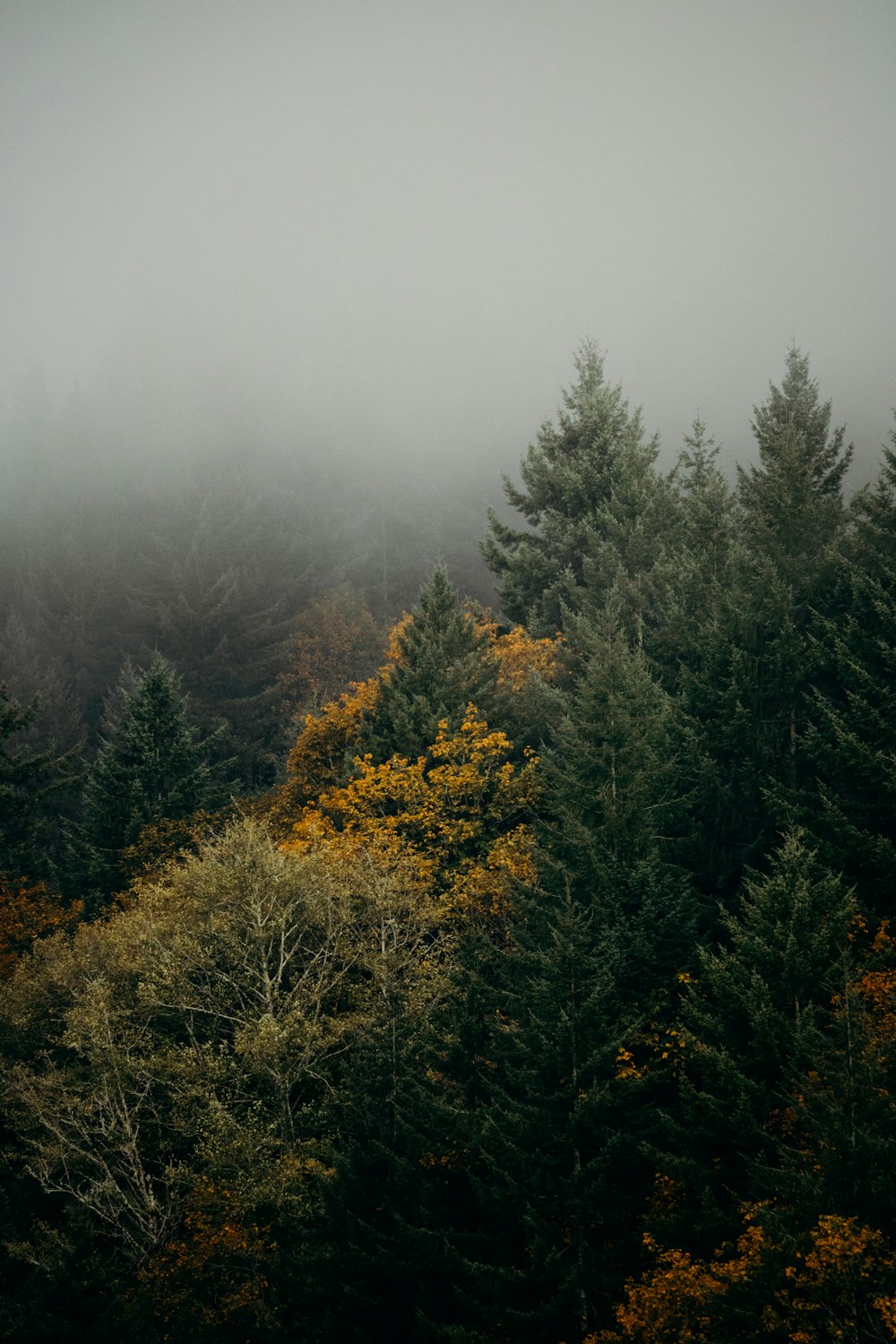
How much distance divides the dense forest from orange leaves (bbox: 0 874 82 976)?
7.3 inches

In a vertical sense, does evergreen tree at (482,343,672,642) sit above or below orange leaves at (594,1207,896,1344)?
above

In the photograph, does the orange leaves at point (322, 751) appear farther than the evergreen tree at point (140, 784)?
No

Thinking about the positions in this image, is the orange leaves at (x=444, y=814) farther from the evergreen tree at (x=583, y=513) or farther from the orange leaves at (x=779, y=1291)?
the orange leaves at (x=779, y=1291)

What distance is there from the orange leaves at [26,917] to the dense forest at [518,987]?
0.18 m

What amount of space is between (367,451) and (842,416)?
74.8 meters

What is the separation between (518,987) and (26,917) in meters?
22.2

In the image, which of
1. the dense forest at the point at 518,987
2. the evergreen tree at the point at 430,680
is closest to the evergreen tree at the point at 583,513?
the dense forest at the point at 518,987

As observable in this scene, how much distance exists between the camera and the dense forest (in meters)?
15.6

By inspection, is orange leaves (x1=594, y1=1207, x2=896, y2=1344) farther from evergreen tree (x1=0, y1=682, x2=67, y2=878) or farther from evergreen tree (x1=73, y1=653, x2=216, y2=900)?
evergreen tree (x1=0, y1=682, x2=67, y2=878)

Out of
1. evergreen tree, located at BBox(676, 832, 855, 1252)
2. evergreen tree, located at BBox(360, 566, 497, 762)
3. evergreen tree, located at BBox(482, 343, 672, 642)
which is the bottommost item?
evergreen tree, located at BBox(676, 832, 855, 1252)

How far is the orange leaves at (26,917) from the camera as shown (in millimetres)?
31141

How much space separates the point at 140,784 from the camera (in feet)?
126

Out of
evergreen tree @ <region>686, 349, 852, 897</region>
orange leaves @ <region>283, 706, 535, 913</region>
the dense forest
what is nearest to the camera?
the dense forest

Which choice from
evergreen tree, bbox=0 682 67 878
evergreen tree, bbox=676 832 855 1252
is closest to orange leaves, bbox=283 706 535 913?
evergreen tree, bbox=676 832 855 1252
